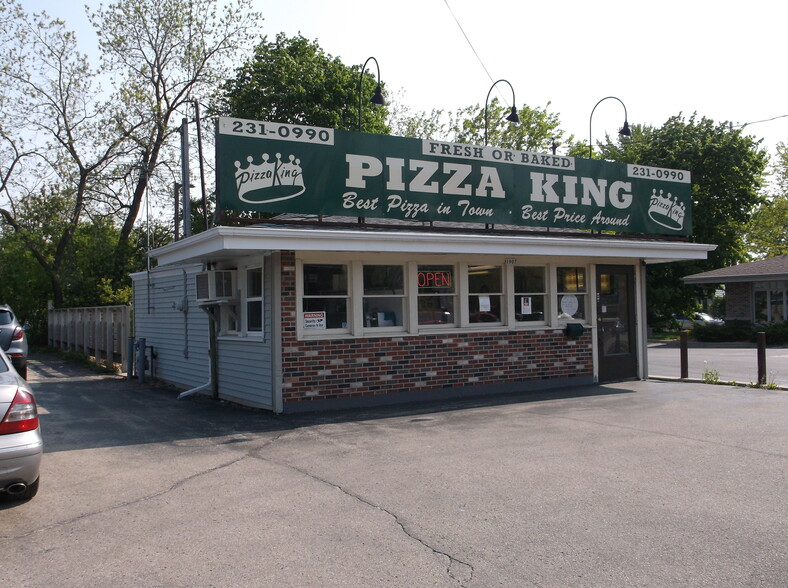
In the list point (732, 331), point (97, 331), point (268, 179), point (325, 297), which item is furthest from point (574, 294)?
point (732, 331)

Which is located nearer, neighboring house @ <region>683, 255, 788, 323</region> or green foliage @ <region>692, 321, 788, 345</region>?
green foliage @ <region>692, 321, 788, 345</region>

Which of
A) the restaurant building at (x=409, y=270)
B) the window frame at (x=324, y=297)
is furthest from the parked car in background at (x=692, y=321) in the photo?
the window frame at (x=324, y=297)

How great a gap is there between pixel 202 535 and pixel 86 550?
2.62 feet

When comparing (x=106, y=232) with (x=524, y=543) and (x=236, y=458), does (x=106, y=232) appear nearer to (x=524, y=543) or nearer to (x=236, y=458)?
(x=236, y=458)

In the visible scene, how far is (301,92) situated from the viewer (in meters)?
29.2

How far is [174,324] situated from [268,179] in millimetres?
6045

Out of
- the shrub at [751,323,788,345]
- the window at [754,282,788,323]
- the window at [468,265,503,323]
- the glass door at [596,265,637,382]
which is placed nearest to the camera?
the window at [468,265,503,323]

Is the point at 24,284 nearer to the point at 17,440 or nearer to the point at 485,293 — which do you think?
the point at 485,293

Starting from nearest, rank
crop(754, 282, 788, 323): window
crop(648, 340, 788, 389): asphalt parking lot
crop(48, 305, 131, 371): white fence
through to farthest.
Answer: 1. crop(648, 340, 788, 389): asphalt parking lot
2. crop(48, 305, 131, 371): white fence
3. crop(754, 282, 788, 323): window

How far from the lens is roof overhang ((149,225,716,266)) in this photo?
964 centimetres

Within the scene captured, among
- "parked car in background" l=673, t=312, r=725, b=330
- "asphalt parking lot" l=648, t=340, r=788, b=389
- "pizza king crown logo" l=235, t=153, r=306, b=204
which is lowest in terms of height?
"asphalt parking lot" l=648, t=340, r=788, b=389

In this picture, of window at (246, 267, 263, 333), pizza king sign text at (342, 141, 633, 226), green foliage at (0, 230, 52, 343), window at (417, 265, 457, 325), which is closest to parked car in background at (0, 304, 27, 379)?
window at (246, 267, 263, 333)

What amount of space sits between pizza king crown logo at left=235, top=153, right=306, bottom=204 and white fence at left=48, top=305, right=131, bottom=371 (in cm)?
896

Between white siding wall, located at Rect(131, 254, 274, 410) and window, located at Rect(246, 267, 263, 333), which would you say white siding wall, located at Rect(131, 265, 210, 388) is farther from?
window, located at Rect(246, 267, 263, 333)
